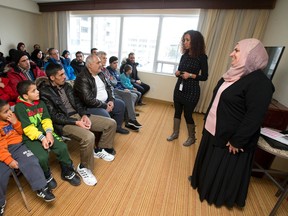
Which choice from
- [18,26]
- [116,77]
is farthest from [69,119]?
[18,26]

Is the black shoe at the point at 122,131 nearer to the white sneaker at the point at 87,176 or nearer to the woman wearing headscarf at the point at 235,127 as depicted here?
the white sneaker at the point at 87,176

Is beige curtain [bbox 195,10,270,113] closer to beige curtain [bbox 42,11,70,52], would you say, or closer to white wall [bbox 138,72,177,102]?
white wall [bbox 138,72,177,102]

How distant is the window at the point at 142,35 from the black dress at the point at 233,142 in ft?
9.94

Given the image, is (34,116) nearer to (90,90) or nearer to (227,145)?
(90,90)

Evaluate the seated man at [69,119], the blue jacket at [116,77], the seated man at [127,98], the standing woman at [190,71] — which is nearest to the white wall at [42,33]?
the standing woman at [190,71]

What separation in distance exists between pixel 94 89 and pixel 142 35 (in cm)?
285

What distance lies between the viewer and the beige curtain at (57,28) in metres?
4.72

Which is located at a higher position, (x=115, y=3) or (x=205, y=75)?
(x=115, y=3)

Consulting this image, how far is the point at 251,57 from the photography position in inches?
44.0

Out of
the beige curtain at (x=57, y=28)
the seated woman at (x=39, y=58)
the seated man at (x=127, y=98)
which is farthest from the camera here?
the beige curtain at (x=57, y=28)

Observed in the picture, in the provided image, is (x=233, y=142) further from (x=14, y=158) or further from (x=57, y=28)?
(x=57, y=28)

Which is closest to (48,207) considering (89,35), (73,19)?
(89,35)

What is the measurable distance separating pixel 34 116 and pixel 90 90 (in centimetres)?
66

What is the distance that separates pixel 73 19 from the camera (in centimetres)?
484
